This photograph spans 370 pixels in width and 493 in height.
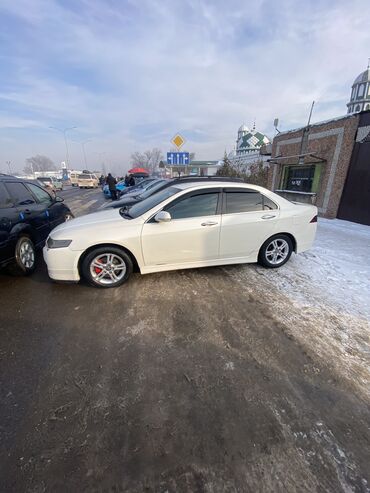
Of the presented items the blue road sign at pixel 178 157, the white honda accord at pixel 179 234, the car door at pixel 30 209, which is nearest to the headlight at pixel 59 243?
the white honda accord at pixel 179 234

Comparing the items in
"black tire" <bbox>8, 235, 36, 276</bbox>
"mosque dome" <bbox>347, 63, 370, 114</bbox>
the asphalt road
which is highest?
"mosque dome" <bbox>347, 63, 370, 114</bbox>

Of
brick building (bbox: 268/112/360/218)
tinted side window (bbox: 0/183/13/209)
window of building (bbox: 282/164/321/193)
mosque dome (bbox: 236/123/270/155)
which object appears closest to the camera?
tinted side window (bbox: 0/183/13/209)

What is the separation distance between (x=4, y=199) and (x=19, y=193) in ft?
1.73

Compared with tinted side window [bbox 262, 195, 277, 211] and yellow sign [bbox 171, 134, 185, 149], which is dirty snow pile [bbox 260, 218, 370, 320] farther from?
yellow sign [bbox 171, 134, 185, 149]

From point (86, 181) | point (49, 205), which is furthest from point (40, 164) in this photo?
point (49, 205)

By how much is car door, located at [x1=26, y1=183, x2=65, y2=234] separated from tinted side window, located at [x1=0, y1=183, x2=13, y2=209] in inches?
35.3

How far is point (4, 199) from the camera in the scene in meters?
4.12

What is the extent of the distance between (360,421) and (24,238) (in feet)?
17.1

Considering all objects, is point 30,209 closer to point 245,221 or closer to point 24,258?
point 24,258

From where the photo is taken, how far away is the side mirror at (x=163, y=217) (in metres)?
3.57

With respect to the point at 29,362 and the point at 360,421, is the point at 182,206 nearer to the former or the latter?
the point at 29,362

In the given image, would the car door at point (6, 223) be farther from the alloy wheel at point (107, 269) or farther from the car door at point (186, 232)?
the car door at point (186, 232)

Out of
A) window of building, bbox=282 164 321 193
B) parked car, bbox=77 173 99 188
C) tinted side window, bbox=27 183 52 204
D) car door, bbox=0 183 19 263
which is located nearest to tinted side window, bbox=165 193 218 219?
car door, bbox=0 183 19 263

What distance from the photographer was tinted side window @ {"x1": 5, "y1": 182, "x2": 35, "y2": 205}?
4.39 m
